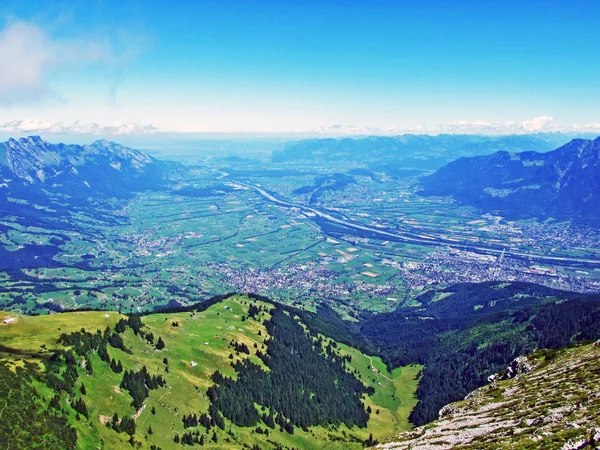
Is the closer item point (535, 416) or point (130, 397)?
point (535, 416)

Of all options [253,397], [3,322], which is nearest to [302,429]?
[253,397]

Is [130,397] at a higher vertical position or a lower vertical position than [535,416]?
lower

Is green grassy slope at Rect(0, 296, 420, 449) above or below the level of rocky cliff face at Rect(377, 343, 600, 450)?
below

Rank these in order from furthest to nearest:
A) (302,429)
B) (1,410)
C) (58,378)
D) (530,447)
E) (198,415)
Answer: (302,429)
(198,415)
(58,378)
(1,410)
(530,447)

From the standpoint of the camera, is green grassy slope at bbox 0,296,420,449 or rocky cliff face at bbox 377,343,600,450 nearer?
rocky cliff face at bbox 377,343,600,450

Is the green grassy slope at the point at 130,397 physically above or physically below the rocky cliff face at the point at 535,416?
below

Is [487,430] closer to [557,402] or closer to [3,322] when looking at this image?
[557,402]

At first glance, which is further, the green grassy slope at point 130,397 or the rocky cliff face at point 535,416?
the green grassy slope at point 130,397

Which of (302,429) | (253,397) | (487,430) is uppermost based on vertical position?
(487,430)
